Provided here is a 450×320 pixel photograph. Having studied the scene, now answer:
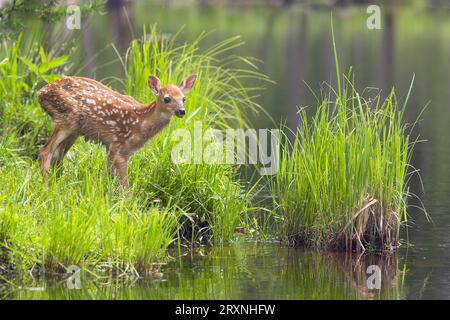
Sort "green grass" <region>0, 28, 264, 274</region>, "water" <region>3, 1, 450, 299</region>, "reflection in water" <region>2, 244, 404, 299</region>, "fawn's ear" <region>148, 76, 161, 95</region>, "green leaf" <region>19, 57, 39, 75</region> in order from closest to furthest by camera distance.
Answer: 1. "reflection in water" <region>2, 244, 404, 299</region>
2. "water" <region>3, 1, 450, 299</region>
3. "green grass" <region>0, 28, 264, 274</region>
4. "fawn's ear" <region>148, 76, 161, 95</region>
5. "green leaf" <region>19, 57, 39, 75</region>

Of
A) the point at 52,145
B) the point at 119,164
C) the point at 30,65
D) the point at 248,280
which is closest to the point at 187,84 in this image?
the point at 119,164

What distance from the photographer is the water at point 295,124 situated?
9406 mm

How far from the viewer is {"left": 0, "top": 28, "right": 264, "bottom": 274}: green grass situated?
376 inches

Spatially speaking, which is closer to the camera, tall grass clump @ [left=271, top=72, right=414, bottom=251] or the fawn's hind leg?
tall grass clump @ [left=271, top=72, right=414, bottom=251]

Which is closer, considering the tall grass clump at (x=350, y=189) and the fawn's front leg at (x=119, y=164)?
the tall grass clump at (x=350, y=189)

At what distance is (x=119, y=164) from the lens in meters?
10.9

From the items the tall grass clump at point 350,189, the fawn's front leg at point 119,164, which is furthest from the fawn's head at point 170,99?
the tall grass clump at point 350,189

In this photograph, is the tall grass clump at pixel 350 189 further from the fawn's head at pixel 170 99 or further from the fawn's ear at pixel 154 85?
the fawn's ear at pixel 154 85

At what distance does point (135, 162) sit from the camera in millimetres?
11422

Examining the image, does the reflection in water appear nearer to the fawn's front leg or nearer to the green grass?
the green grass

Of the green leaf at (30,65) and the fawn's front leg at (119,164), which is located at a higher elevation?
the green leaf at (30,65)

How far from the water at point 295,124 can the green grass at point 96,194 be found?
0.27m

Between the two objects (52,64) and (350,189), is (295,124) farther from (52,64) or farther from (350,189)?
(350,189)

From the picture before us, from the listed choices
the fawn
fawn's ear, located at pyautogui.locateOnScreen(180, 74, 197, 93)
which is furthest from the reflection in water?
fawn's ear, located at pyautogui.locateOnScreen(180, 74, 197, 93)
